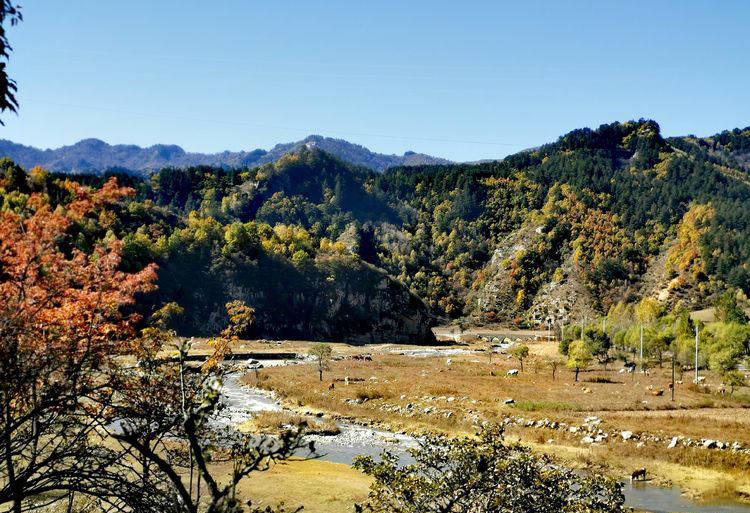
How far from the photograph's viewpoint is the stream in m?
29.0

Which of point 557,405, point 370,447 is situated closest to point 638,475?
point 370,447

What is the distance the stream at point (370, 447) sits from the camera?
2895cm

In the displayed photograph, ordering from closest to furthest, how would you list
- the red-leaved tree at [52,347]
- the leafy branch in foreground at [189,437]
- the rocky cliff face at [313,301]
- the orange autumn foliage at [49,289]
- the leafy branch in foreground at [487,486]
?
the leafy branch in foreground at [189,437] → the red-leaved tree at [52,347] → the orange autumn foliage at [49,289] → the leafy branch in foreground at [487,486] → the rocky cliff face at [313,301]

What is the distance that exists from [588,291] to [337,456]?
17539cm

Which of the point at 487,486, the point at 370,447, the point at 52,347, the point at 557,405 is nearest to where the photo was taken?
the point at 52,347

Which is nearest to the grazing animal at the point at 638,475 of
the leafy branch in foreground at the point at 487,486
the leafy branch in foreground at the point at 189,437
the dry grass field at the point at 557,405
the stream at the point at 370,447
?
the stream at the point at 370,447

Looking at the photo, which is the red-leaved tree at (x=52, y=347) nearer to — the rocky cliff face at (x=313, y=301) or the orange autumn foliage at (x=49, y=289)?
the orange autumn foliage at (x=49, y=289)

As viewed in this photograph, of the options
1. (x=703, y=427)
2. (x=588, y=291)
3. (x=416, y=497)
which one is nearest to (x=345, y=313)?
(x=588, y=291)

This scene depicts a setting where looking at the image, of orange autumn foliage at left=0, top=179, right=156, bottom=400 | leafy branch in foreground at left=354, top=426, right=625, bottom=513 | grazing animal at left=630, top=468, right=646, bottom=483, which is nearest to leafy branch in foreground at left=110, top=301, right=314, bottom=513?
orange autumn foliage at left=0, top=179, right=156, bottom=400

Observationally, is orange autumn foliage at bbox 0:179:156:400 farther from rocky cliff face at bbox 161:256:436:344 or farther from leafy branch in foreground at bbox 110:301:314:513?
rocky cliff face at bbox 161:256:436:344

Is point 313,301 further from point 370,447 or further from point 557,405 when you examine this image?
point 370,447

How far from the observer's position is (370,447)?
41094 millimetres

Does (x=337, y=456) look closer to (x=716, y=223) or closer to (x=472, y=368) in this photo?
(x=472, y=368)

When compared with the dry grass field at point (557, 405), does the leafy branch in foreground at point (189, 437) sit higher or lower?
higher
